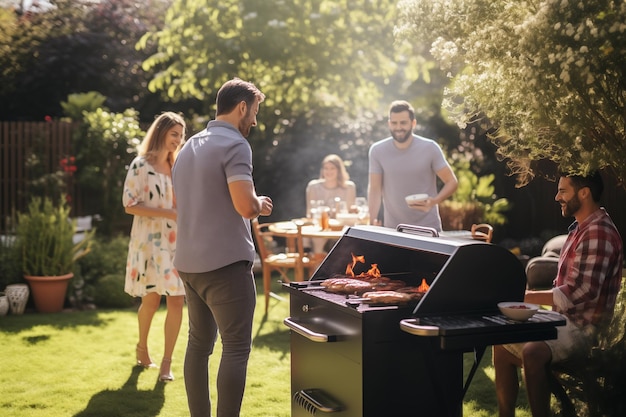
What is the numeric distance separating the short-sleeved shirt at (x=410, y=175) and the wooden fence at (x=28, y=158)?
6.16 meters

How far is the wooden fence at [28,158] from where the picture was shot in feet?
37.0

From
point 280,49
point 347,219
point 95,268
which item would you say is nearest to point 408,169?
point 347,219

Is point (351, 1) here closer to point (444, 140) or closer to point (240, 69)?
point (240, 69)

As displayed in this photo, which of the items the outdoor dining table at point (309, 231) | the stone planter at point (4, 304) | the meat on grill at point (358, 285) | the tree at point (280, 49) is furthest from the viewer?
the tree at point (280, 49)

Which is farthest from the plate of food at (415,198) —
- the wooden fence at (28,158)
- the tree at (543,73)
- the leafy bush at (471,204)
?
the wooden fence at (28,158)

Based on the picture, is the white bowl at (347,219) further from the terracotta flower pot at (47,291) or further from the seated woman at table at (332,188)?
the terracotta flower pot at (47,291)

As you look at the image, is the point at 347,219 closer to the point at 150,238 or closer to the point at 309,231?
the point at 309,231

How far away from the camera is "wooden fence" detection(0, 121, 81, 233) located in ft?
37.0

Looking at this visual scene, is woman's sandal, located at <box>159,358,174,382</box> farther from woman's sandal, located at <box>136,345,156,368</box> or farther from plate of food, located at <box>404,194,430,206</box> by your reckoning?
plate of food, located at <box>404,194,430,206</box>

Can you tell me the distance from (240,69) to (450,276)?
11731 millimetres

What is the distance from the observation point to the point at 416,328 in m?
3.12

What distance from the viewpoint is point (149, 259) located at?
5645mm

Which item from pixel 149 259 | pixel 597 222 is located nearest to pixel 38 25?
pixel 149 259

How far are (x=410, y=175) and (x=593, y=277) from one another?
8.09 feet
